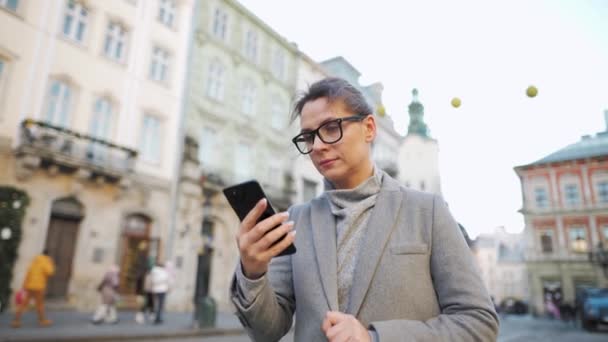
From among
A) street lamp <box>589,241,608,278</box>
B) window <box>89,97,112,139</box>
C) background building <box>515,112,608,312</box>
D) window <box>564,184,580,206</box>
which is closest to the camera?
window <box>89,97,112,139</box>

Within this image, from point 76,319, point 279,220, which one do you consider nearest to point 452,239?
point 279,220

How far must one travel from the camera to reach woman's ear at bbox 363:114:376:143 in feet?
5.58

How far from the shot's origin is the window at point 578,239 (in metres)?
27.5

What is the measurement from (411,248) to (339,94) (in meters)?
0.71

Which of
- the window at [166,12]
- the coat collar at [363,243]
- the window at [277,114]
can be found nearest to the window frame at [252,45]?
the window at [277,114]

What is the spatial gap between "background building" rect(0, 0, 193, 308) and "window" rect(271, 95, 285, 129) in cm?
670

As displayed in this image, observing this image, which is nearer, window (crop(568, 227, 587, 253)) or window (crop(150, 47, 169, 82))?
window (crop(150, 47, 169, 82))

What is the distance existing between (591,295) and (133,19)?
73.0 ft

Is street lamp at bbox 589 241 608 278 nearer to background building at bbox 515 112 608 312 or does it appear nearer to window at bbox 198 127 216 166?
background building at bbox 515 112 608 312

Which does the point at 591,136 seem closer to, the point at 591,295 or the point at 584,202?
the point at 584,202

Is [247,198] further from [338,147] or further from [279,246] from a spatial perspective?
[338,147]

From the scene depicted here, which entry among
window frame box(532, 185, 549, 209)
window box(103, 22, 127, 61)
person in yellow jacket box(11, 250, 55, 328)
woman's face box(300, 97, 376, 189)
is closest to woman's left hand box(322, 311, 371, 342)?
woman's face box(300, 97, 376, 189)

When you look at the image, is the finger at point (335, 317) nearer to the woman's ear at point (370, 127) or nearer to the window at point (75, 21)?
the woman's ear at point (370, 127)

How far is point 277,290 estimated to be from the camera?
5.47ft
